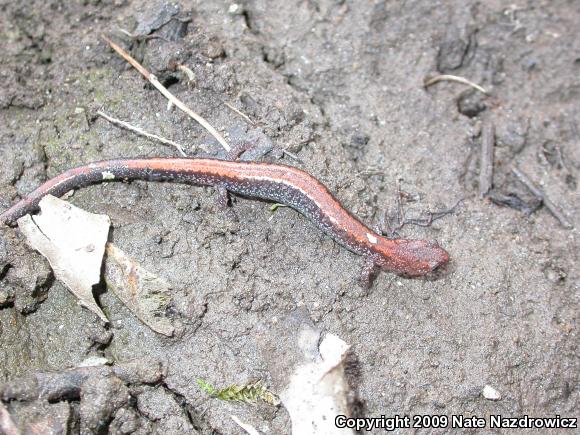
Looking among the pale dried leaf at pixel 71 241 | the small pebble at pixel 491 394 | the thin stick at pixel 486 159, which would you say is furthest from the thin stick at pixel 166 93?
the small pebble at pixel 491 394

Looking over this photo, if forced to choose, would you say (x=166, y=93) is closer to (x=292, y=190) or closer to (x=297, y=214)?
(x=292, y=190)

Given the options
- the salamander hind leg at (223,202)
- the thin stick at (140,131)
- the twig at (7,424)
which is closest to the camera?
the twig at (7,424)

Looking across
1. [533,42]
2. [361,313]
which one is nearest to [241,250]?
[361,313]

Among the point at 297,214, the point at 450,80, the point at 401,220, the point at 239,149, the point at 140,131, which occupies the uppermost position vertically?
the point at 140,131

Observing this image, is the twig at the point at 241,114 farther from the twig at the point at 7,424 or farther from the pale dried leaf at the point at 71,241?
the twig at the point at 7,424

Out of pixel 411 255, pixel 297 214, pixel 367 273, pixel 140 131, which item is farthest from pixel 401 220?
pixel 140 131

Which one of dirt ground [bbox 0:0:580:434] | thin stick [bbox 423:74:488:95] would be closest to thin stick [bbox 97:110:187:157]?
dirt ground [bbox 0:0:580:434]
